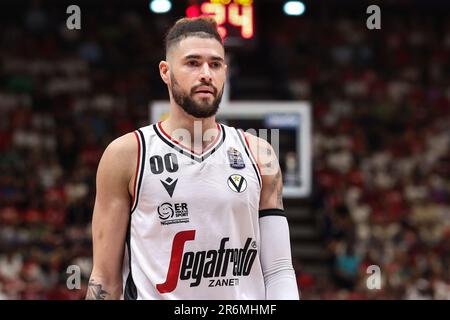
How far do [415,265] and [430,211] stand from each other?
1.82 m

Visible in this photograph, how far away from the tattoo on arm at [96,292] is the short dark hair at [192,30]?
1.19 m

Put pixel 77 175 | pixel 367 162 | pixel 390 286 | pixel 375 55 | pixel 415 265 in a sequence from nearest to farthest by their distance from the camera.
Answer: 1. pixel 390 286
2. pixel 415 265
3. pixel 77 175
4. pixel 367 162
5. pixel 375 55

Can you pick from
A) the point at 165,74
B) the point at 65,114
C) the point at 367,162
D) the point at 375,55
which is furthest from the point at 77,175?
the point at 165,74

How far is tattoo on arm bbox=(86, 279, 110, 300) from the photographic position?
4.44 m

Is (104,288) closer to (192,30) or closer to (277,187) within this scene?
(277,187)

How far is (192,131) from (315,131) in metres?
13.4

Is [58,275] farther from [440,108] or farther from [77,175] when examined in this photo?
[440,108]

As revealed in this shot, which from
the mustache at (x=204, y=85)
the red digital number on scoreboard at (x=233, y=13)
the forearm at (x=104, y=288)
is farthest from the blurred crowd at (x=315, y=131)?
the mustache at (x=204, y=85)

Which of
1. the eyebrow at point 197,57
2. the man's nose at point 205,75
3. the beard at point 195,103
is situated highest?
the eyebrow at point 197,57

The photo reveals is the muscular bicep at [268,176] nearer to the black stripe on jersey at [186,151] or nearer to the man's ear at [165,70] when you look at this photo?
the black stripe on jersey at [186,151]

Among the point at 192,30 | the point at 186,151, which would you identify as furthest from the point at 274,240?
the point at 192,30

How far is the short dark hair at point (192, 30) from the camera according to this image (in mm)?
4598

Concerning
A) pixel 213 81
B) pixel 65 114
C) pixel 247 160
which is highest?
pixel 65 114

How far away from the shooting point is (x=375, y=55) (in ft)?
66.0
